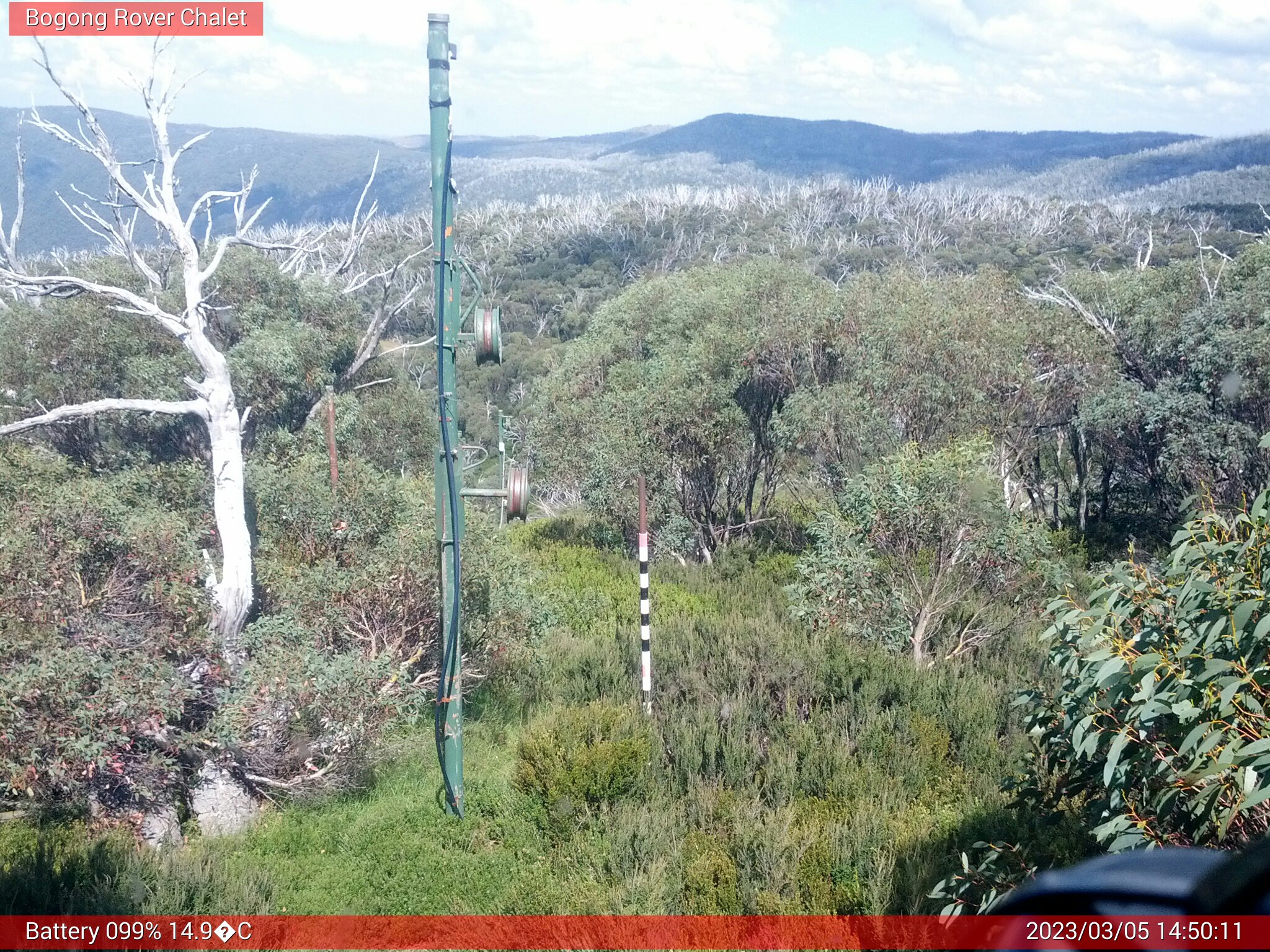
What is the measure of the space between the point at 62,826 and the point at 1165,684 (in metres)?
6.70

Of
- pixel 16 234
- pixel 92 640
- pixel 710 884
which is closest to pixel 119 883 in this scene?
pixel 92 640

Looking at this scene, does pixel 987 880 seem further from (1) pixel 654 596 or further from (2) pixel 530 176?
(2) pixel 530 176

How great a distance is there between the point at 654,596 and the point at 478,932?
860cm

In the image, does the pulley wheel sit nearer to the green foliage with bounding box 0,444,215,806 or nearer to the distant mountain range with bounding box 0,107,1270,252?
the green foliage with bounding box 0,444,215,806

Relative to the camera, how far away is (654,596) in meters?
14.0

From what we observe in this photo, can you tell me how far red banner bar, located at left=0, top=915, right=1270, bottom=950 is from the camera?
4945 millimetres

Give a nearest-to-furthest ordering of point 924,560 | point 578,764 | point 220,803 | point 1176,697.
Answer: point 1176,697
point 578,764
point 220,803
point 924,560

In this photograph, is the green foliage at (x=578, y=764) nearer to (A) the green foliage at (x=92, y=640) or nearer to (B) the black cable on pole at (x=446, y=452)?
(B) the black cable on pole at (x=446, y=452)

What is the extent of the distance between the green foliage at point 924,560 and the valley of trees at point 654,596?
5cm

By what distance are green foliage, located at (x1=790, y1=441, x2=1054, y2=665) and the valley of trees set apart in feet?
0.18

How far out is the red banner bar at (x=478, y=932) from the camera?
4.95 m

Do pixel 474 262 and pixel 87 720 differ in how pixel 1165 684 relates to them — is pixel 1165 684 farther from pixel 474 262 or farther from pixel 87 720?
pixel 474 262

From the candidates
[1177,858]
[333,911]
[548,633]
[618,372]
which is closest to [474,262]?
[618,372]

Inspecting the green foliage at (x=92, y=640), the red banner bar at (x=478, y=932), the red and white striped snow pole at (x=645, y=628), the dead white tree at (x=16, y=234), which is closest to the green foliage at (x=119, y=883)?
the red banner bar at (x=478, y=932)
